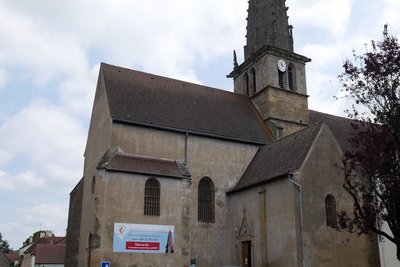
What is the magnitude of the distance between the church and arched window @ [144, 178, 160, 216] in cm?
6

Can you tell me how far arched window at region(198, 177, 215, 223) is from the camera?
2756 cm

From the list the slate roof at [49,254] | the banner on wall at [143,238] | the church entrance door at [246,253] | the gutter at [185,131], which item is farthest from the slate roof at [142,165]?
the slate roof at [49,254]

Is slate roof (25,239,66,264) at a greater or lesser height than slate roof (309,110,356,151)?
lesser

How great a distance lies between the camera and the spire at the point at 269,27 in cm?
3594

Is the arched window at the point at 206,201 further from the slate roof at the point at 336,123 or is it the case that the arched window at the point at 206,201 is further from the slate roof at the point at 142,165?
the slate roof at the point at 336,123

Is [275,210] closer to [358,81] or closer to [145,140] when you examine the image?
[145,140]

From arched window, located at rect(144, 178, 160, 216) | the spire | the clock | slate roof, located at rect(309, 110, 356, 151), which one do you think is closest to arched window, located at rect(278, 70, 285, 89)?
the clock

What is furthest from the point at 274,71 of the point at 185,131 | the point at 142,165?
the point at 142,165

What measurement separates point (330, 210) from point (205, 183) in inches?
327

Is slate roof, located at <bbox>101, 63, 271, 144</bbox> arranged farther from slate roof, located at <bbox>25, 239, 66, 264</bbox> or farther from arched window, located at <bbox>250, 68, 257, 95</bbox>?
slate roof, located at <bbox>25, 239, 66, 264</bbox>

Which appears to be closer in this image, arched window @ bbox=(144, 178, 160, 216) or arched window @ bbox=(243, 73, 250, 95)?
arched window @ bbox=(144, 178, 160, 216)

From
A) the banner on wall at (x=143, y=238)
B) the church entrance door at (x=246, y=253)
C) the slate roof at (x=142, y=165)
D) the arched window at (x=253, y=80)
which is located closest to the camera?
the banner on wall at (x=143, y=238)

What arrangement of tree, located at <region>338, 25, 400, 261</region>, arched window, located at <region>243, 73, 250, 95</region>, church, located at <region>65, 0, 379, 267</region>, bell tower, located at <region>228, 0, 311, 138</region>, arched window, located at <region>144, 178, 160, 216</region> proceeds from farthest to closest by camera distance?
arched window, located at <region>243, 73, 250, 95</region>
bell tower, located at <region>228, 0, 311, 138</region>
arched window, located at <region>144, 178, 160, 216</region>
church, located at <region>65, 0, 379, 267</region>
tree, located at <region>338, 25, 400, 261</region>

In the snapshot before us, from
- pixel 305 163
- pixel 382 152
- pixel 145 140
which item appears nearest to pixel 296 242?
pixel 305 163
